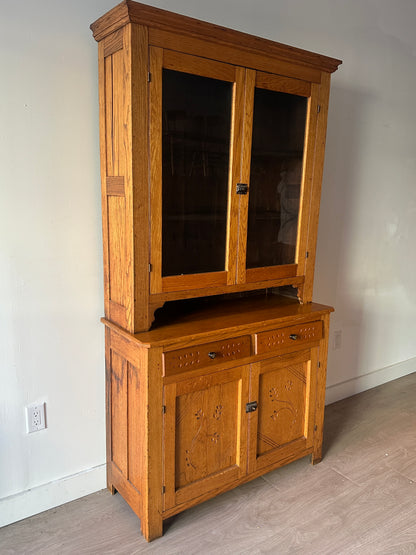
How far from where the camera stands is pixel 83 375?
189 cm

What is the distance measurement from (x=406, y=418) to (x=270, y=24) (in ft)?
7.72

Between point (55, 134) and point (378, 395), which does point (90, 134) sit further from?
point (378, 395)

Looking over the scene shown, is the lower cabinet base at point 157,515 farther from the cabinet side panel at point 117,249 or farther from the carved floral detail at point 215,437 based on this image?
the cabinet side panel at point 117,249

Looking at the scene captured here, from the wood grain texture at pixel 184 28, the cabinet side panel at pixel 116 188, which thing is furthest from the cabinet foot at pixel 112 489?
the wood grain texture at pixel 184 28

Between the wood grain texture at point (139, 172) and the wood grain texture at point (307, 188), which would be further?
the wood grain texture at point (307, 188)

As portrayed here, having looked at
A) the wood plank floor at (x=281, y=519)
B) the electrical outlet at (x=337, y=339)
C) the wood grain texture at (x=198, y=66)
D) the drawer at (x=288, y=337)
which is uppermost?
the wood grain texture at (x=198, y=66)

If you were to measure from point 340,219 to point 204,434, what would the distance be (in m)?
1.58

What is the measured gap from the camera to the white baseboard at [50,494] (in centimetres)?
Result: 176

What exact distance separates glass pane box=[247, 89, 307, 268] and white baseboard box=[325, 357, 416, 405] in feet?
4.18

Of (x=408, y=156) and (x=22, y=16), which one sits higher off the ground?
(x=22, y=16)

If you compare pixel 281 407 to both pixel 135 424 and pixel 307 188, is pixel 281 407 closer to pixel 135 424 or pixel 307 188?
pixel 135 424

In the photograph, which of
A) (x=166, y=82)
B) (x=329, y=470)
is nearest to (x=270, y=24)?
(x=166, y=82)

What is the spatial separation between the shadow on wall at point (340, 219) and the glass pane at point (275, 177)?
657 millimetres

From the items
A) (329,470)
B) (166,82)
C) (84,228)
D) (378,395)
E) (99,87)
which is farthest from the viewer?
(378,395)
